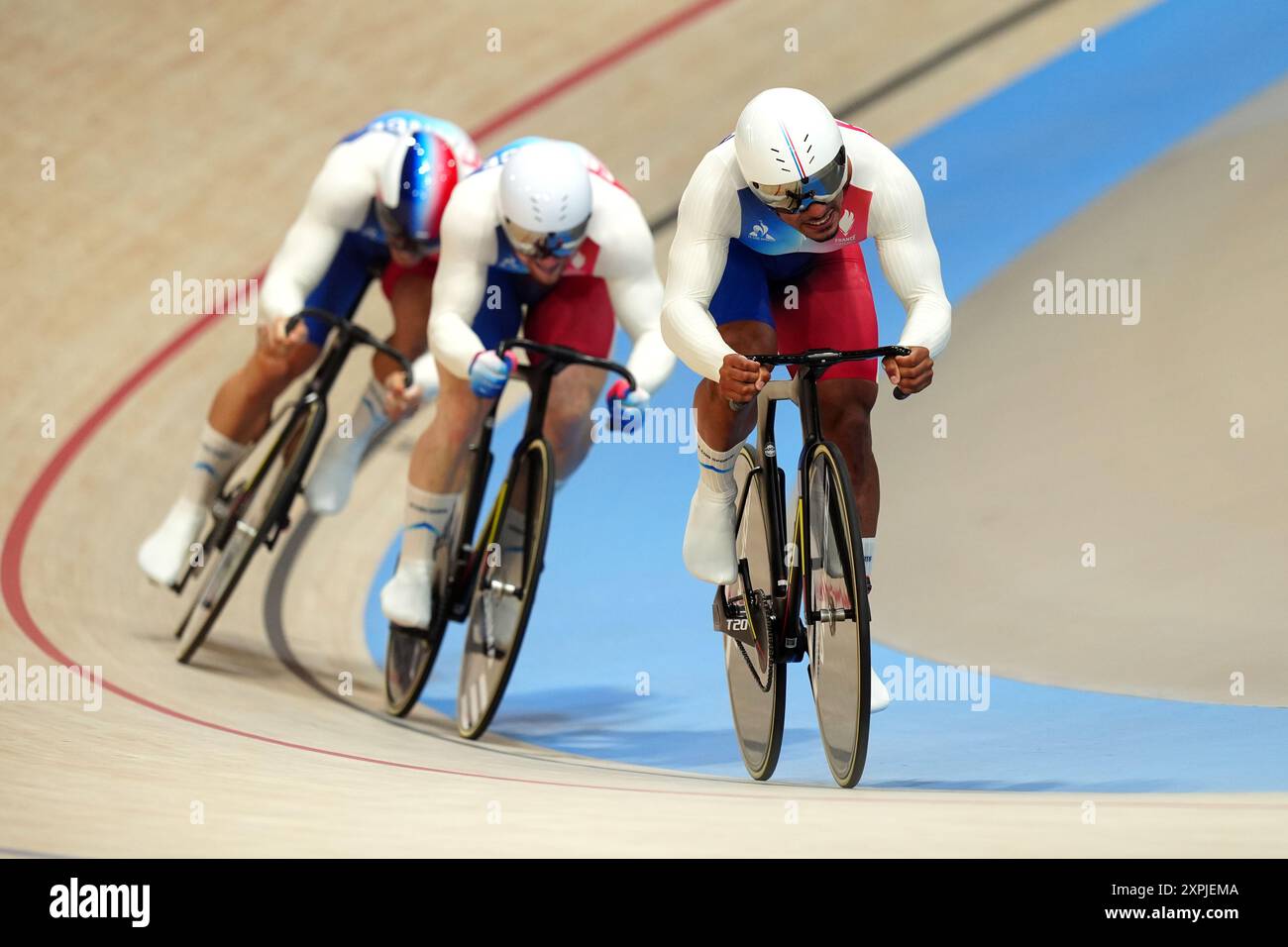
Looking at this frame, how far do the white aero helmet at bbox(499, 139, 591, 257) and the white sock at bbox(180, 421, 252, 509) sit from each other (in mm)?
1278

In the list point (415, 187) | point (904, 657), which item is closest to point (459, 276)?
point (415, 187)

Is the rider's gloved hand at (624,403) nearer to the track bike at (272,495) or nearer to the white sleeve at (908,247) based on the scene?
the track bike at (272,495)

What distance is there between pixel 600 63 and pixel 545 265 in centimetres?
499

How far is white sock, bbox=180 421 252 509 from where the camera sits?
14.6 ft

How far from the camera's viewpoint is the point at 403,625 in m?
3.94

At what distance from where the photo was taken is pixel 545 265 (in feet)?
11.8

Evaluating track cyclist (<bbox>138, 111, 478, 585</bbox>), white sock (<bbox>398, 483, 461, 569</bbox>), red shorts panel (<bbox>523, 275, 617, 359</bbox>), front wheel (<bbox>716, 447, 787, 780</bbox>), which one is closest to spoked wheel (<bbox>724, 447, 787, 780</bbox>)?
front wheel (<bbox>716, 447, 787, 780</bbox>)

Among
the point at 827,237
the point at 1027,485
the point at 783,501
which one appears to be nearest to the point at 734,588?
the point at 783,501

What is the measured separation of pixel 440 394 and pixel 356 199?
615mm

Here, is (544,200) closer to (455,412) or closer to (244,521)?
(455,412)
